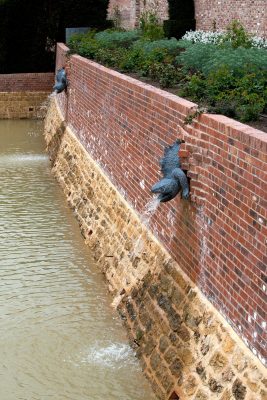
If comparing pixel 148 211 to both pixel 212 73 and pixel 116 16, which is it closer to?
pixel 212 73

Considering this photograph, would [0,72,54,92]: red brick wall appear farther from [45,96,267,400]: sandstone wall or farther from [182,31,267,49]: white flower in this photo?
[45,96,267,400]: sandstone wall

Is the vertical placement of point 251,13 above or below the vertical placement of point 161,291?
above

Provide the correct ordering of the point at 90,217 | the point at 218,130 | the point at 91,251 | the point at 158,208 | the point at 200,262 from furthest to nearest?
the point at 90,217 < the point at 91,251 < the point at 158,208 < the point at 200,262 < the point at 218,130

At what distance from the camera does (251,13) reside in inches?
734

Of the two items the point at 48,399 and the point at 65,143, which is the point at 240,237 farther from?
the point at 65,143

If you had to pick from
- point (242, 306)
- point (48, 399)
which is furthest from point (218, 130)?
point (48, 399)

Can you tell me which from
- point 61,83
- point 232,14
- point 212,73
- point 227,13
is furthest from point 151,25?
point 212,73

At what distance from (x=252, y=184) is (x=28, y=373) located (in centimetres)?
325

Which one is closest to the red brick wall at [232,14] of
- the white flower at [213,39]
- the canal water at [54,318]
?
the white flower at [213,39]

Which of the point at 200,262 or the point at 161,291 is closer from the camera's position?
the point at 200,262

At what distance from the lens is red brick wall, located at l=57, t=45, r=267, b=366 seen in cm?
547

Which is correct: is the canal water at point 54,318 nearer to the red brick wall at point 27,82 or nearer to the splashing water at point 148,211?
the splashing water at point 148,211

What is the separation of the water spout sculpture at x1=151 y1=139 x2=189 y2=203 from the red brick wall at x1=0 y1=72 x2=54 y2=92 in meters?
21.5

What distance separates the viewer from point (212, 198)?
21.3 feet
